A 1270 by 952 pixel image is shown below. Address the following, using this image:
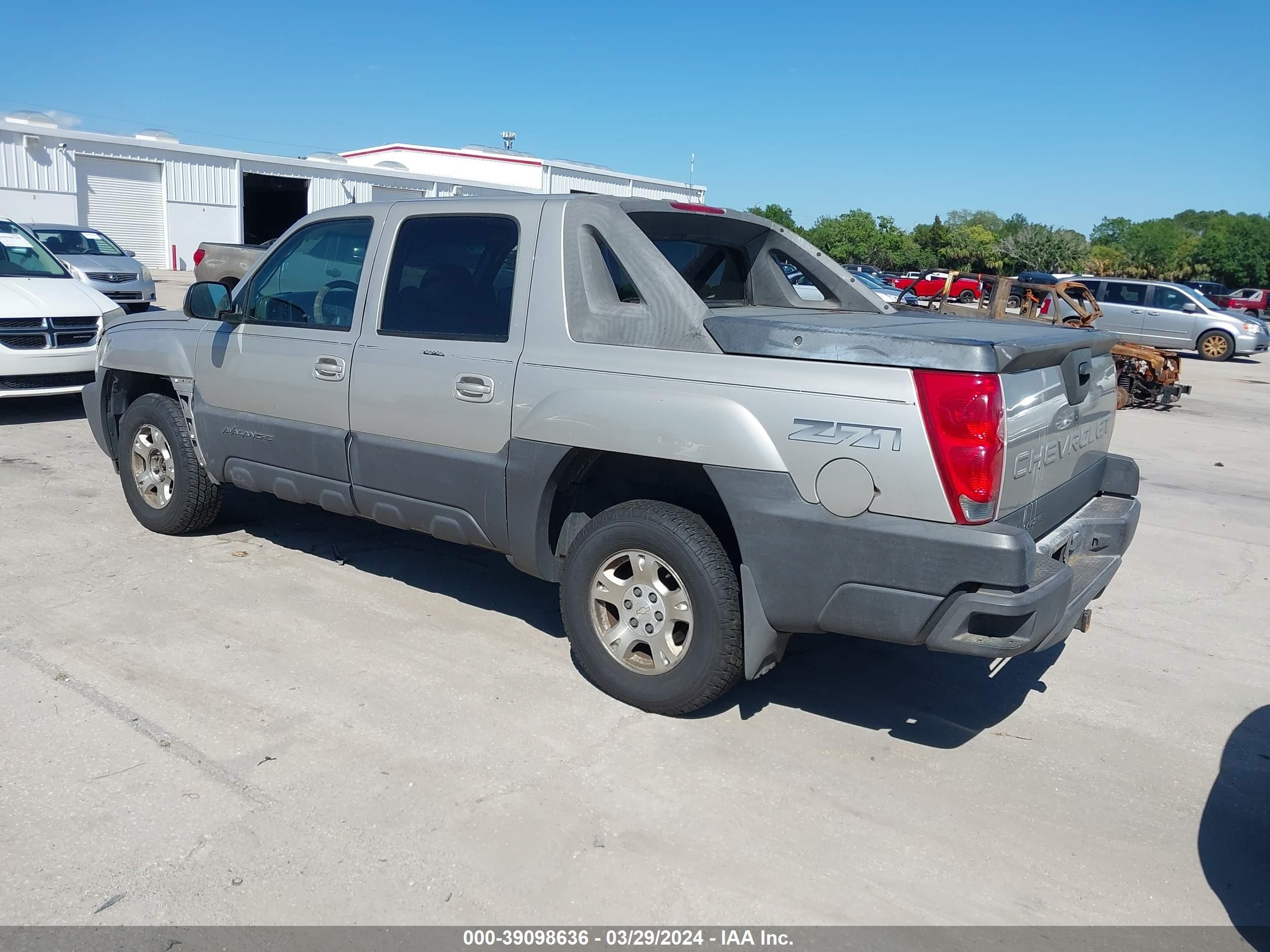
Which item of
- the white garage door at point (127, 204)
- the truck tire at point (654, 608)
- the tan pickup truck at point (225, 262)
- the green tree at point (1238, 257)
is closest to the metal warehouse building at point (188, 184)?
the white garage door at point (127, 204)

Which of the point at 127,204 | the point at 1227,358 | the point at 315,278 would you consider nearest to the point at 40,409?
the point at 315,278

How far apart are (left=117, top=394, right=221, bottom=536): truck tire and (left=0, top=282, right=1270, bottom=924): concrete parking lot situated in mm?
227

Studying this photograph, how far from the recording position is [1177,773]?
A: 399 centimetres

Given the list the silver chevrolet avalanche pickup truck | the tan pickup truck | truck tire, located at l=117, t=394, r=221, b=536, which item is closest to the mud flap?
the silver chevrolet avalanche pickup truck

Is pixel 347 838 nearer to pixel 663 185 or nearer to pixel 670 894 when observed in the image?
pixel 670 894

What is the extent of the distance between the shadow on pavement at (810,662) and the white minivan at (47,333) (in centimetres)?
405

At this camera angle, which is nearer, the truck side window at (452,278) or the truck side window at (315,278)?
the truck side window at (452,278)

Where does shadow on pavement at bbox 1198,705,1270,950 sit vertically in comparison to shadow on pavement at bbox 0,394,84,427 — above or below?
below

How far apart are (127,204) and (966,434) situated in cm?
3795

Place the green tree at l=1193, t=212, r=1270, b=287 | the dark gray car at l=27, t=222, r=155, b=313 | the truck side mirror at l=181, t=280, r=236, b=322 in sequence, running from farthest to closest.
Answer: the green tree at l=1193, t=212, r=1270, b=287 < the dark gray car at l=27, t=222, r=155, b=313 < the truck side mirror at l=181, t=280, r=236, b=322

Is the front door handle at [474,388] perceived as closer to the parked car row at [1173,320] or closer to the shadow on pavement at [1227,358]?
the parked car row at [1173,320]

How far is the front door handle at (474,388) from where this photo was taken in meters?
4.46

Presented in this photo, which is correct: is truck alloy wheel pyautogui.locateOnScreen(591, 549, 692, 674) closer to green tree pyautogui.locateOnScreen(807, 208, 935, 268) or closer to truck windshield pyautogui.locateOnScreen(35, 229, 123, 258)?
truck windshield pyautogui.locateOnScreen(35, 229, 123, 258)

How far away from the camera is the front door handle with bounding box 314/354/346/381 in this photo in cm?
502
